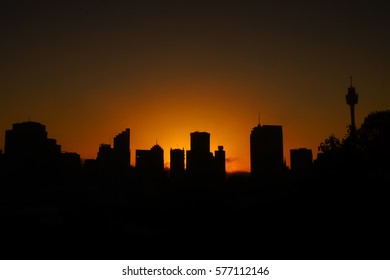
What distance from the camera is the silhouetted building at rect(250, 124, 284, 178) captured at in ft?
475

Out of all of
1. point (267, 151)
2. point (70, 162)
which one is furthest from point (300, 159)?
point (70, 162)

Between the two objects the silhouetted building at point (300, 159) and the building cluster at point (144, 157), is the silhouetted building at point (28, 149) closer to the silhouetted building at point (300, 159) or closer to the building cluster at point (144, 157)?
the building cluster at point (144, 157)

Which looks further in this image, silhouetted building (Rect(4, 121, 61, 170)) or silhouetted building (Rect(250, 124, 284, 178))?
silhouetted building (Rect(4, 121, 61, 170))

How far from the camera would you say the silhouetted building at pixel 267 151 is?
14470 cm

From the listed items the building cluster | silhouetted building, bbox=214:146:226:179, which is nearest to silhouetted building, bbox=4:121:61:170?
the building cluster

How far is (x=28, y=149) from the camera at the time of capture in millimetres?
151125

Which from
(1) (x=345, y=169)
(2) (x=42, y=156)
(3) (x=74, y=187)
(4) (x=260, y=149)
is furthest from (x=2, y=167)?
(1) (x=345, y=169)

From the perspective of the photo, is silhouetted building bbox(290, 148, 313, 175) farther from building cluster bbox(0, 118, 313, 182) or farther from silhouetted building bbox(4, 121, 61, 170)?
silhouetted building bbox(4, 121, 61, 170)

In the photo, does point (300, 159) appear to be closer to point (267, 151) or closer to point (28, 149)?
point (267, 151)

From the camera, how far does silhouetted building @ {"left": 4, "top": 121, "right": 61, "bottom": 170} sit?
150 metres

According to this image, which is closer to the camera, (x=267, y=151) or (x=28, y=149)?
(x=267, y=151)

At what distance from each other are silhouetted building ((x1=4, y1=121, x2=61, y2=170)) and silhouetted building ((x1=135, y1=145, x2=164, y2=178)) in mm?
27918

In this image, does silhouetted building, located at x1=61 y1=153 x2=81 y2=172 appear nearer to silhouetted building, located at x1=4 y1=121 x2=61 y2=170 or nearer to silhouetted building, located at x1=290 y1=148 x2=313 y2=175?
silhouetted building, located at x1=4 y1=121 x2=61 y2=170

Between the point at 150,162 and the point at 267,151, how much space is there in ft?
123
